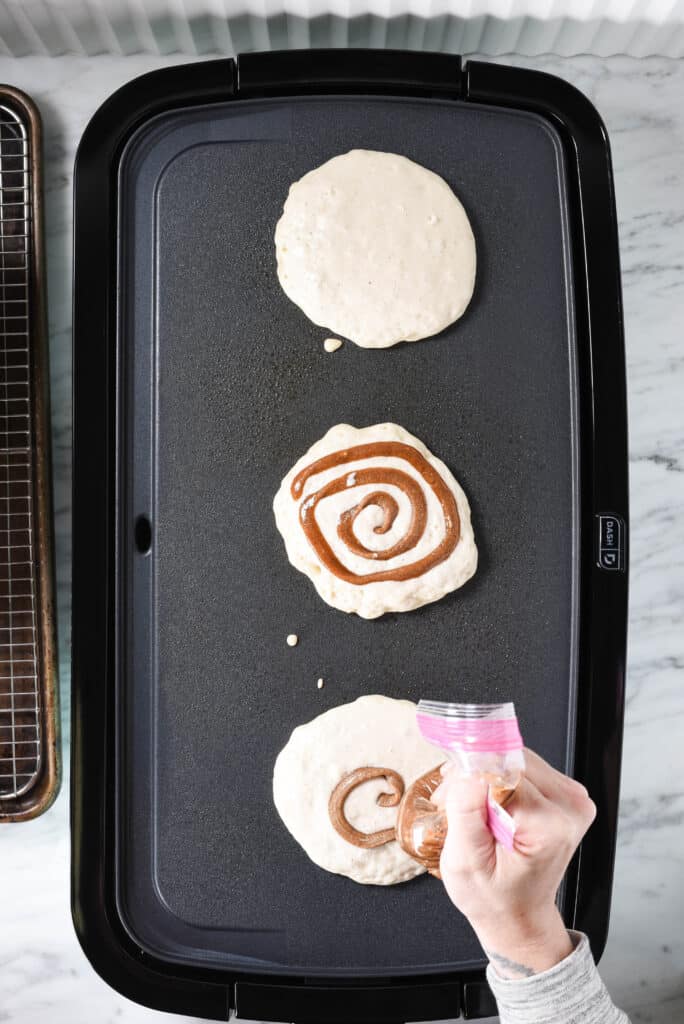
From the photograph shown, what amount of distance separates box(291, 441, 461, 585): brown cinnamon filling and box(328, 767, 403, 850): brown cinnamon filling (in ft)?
0.68

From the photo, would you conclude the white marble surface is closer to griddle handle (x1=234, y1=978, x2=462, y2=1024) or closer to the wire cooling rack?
the wire cooling rack

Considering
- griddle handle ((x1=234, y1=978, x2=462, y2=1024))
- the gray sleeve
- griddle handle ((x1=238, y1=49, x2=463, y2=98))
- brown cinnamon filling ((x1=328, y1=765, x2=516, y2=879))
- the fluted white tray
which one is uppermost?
the fluted white tray

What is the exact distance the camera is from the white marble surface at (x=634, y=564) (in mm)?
1015

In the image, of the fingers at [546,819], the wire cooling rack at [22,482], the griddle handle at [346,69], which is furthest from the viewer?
the wire cooling rack at [22,482]

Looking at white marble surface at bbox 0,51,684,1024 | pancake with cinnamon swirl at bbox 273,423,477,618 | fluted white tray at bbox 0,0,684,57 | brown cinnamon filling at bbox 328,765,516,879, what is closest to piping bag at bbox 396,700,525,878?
brown cinnamon filling at bbox 328,765,516,879

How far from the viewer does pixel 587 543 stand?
863 mm

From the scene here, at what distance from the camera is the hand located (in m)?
0.55

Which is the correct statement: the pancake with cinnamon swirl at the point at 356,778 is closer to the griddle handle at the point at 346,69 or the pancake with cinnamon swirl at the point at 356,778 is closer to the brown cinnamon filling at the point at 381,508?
the brown cinnamon filling at the point at 381,508

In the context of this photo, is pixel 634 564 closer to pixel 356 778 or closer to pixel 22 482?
pixel 356 778

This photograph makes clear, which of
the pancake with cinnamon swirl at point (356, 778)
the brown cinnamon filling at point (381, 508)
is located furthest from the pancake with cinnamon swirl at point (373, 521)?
the pancake with cinnamon swirl at point (356, 778)

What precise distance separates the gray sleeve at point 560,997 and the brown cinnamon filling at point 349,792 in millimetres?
257

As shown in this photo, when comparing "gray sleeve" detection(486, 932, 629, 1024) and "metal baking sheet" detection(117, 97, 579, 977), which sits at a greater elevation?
"metal baking sheet" detection(117, 97, 579, 977)

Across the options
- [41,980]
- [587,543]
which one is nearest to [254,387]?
[587,543]

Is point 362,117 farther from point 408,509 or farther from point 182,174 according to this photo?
point 408,509
